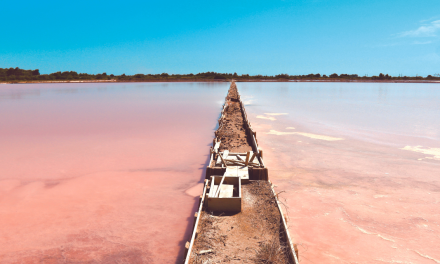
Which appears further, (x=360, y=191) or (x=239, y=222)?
(x=360, y=191)

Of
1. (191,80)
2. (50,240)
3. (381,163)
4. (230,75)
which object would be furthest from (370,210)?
(230,75)

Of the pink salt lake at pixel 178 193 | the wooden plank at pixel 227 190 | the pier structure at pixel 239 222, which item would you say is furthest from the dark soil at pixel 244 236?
the pink salt lake at pixel 178 193

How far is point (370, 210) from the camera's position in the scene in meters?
5.38

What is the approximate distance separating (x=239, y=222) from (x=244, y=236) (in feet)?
1.06

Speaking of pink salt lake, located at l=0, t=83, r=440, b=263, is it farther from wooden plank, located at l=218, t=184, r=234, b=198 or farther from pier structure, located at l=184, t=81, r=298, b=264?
wooden plank, located at l=218, t=184, r=234, b=198

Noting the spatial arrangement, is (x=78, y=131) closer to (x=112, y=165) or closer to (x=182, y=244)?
(x=112, y=165)

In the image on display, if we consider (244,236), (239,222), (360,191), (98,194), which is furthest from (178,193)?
(360,191)

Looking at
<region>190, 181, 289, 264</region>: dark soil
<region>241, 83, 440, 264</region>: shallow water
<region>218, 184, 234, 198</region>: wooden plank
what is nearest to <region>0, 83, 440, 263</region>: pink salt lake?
<region>241, 83, 440, 264</region>: shallow water

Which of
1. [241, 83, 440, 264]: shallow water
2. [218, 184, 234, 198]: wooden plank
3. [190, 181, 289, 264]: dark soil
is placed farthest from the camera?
[218, 184, 234, 198]: wooden plank

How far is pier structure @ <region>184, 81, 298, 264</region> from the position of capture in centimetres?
325

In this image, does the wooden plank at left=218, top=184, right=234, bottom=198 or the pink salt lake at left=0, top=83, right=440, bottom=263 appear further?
the wooden plank at left=218, top=184, right=234, bottom=198

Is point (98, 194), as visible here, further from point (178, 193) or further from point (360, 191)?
point (360, 191)

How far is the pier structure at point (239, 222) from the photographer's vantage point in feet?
10.7

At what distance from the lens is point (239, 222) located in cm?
399
